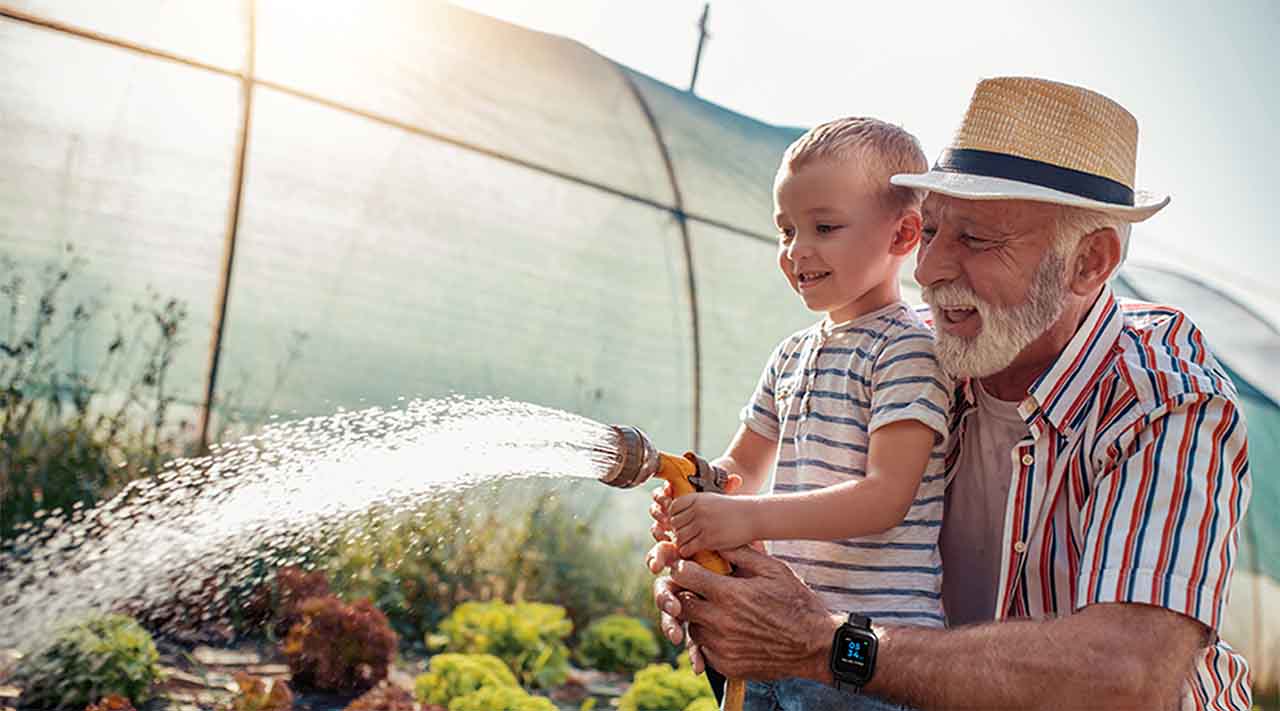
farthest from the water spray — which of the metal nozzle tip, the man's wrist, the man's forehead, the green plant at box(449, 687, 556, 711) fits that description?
the green plant at box(449, 687, 556, 711)

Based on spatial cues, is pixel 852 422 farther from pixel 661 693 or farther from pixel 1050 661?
pixel 661 693

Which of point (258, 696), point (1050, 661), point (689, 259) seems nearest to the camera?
point (1050, 661)

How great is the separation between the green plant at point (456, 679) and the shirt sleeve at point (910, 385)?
122 inches

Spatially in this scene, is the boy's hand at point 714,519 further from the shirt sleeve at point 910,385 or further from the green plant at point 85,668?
the green plant at point 85,668

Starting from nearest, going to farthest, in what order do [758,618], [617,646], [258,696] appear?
[758,618], [258,696], [617,646]

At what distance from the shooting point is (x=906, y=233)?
9.45ft

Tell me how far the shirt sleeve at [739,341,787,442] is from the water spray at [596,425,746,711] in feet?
1.06

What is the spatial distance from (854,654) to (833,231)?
0.81 m

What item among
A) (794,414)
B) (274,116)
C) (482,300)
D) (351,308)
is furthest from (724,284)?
(794,414)

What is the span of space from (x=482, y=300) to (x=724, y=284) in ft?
4.59

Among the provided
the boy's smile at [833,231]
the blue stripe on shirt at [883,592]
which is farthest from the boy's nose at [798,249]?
the blue stripe on shirt at [883,592]

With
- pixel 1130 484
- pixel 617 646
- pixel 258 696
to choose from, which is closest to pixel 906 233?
pixel 1130 484

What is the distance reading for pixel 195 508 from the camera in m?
A: 5.04

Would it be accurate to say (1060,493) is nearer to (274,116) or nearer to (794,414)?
(794,414)
